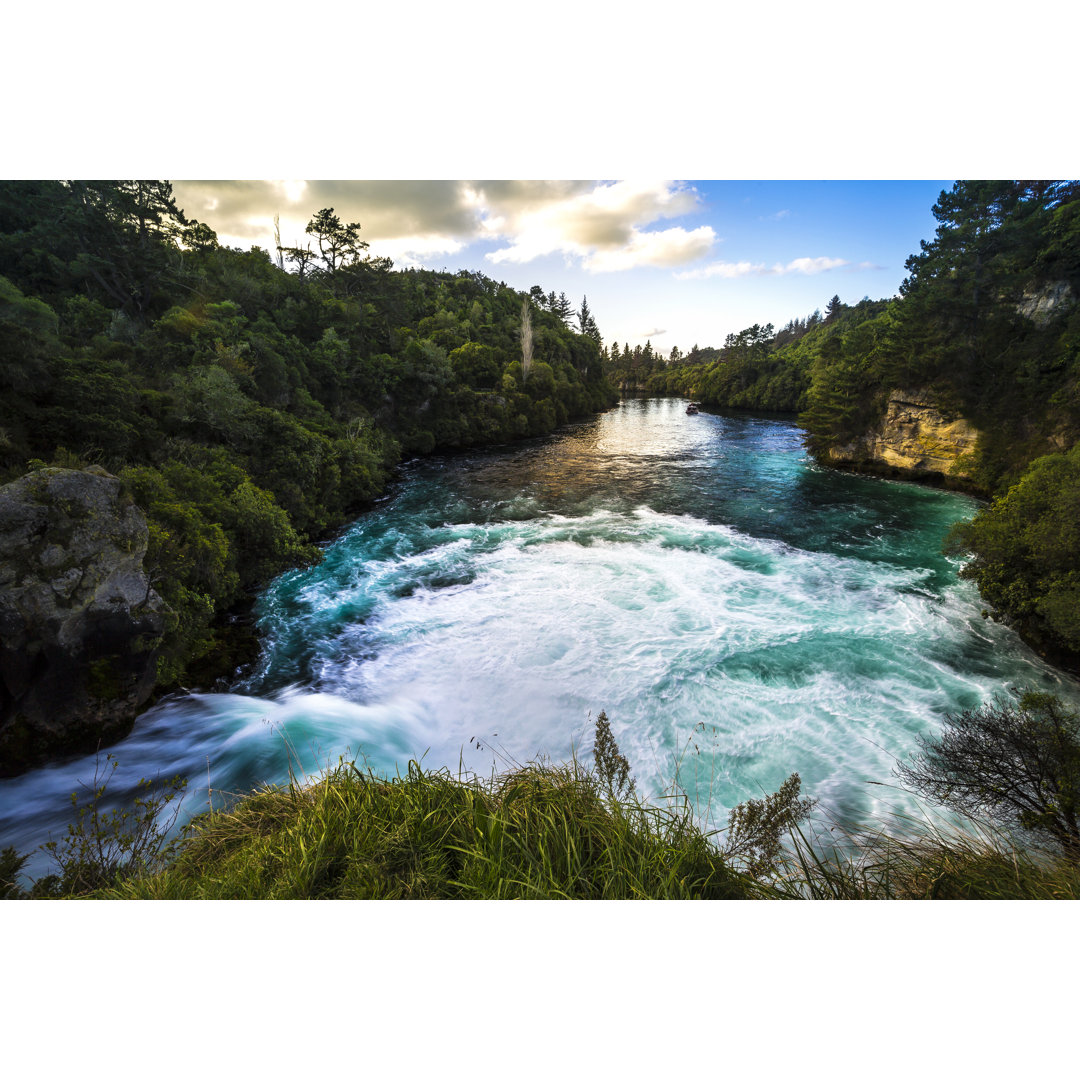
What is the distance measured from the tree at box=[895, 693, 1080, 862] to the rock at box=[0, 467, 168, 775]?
8.54m

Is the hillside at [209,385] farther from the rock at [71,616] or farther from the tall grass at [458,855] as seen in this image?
the tall grass at [458,855]

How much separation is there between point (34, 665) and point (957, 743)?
9.82m

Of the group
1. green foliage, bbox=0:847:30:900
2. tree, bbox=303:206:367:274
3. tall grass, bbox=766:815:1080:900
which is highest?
tree, bbox=303:206:367:274

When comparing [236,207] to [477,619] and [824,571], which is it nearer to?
[477,619]

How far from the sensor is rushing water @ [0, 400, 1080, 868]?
4.75 m

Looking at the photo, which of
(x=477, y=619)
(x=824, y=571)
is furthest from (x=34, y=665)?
(x=824, y=571)

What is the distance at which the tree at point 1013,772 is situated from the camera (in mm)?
3346

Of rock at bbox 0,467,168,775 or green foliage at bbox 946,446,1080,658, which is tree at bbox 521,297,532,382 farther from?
rock at bbox 0,467,168,775

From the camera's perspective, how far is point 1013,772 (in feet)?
12.4

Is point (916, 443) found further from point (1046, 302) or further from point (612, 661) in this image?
point (612, 661)

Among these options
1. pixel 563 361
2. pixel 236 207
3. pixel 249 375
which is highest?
pixel 563 361

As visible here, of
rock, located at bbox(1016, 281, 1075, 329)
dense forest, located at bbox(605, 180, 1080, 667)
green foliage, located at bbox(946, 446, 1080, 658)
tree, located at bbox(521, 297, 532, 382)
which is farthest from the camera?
tree, located at bbox(521, 297, 532, 382)

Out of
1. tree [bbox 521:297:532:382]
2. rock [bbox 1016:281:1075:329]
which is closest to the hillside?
tree [bbox 521:297:532:382]

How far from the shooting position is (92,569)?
5035 mm
